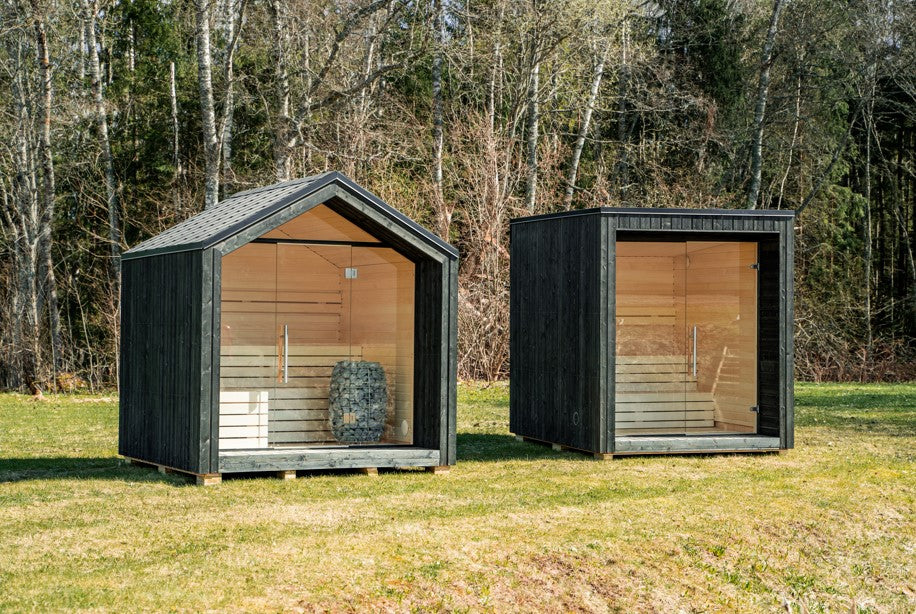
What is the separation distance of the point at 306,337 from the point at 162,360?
1.67 m

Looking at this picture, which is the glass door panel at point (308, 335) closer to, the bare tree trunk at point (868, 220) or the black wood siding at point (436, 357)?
the black wood siding at point (436, 357)

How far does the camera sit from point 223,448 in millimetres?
11555

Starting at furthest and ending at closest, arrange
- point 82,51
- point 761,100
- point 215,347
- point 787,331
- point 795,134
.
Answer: point 795,134
point 761,100
point 82,51
point 787,331
point 215,347

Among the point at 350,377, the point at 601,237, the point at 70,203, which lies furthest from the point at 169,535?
the point at 70,203

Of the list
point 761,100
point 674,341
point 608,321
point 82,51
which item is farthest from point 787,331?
point 82,51

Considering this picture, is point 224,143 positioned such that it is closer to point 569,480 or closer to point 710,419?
point 710,419

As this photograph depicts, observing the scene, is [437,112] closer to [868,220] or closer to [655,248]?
[655,248]

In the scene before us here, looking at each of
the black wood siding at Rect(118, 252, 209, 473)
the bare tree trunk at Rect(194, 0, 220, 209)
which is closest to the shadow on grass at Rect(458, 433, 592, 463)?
the black wood siding at Rect(118, 252, 209, 473)

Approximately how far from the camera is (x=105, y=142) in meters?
24.8

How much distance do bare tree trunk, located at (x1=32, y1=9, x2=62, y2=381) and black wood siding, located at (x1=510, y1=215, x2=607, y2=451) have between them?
1129 centimetres

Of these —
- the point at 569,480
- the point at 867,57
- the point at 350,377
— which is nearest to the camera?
the point at 569,480

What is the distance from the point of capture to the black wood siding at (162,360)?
34.7 ft

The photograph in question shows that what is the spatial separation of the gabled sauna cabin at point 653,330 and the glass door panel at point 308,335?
2.53 meters

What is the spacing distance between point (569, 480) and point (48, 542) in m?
5.01
